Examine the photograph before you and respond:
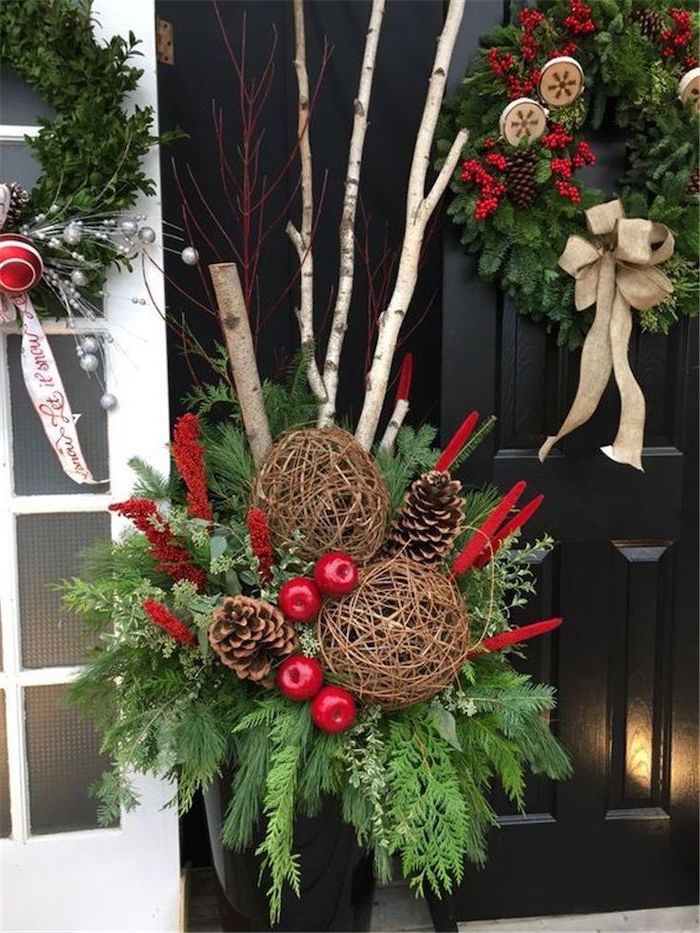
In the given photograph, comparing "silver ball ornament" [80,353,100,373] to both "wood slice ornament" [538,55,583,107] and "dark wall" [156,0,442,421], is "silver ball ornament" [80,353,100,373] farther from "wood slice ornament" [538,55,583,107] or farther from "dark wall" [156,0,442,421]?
"wood slice ornament" [538,55,583,107]

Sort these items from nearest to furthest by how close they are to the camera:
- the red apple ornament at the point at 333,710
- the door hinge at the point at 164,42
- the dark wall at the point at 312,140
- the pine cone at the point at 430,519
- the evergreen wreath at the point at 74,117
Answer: the red apple ornament at the point at 333,710, the pine cone at the point at 430,519, the evergreen wreath at the point at 74,117, the door hinge at the point at 164,42, the dark wall at the point at 312,140

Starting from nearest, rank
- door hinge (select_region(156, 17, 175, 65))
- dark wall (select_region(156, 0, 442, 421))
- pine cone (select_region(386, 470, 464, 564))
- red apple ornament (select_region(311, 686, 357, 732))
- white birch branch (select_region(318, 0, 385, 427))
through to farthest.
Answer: red apple ornament (select_region(311, 686, 357, 732))
pine cone (select_region(386, 470, 464, 564))
white birch branch (select_region(318, 0, 385, 427))
door hinge (select_region(156, 17, 175, 65))
dark wall (select_region(156, 0, 442, 421))

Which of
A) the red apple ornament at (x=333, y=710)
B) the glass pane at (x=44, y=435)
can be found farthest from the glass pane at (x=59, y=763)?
the red apple ornament at (x=333, y=710)

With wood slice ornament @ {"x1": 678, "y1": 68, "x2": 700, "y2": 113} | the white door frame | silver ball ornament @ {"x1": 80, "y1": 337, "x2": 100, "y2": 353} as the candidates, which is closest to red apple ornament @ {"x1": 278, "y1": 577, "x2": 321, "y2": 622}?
the white door frame

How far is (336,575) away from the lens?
1.02 m

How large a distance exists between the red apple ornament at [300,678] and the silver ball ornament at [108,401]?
1.93 ft

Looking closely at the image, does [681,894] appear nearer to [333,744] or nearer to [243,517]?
[333,744]

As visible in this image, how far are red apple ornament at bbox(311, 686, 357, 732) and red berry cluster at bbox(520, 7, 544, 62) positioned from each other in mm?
1126

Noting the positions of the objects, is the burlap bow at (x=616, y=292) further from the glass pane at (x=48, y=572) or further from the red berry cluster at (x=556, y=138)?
the glass pane at (x=48, y=572)

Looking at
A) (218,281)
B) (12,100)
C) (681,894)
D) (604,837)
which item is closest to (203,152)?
(12,100)

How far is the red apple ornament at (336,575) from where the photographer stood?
102 cm

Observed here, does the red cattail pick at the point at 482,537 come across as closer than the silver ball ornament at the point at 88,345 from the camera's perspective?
Yes

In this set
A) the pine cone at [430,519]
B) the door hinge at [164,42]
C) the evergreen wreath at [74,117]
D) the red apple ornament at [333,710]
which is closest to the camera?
the red apple ornament at [333,710]

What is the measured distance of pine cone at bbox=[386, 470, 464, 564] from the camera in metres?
1.09
